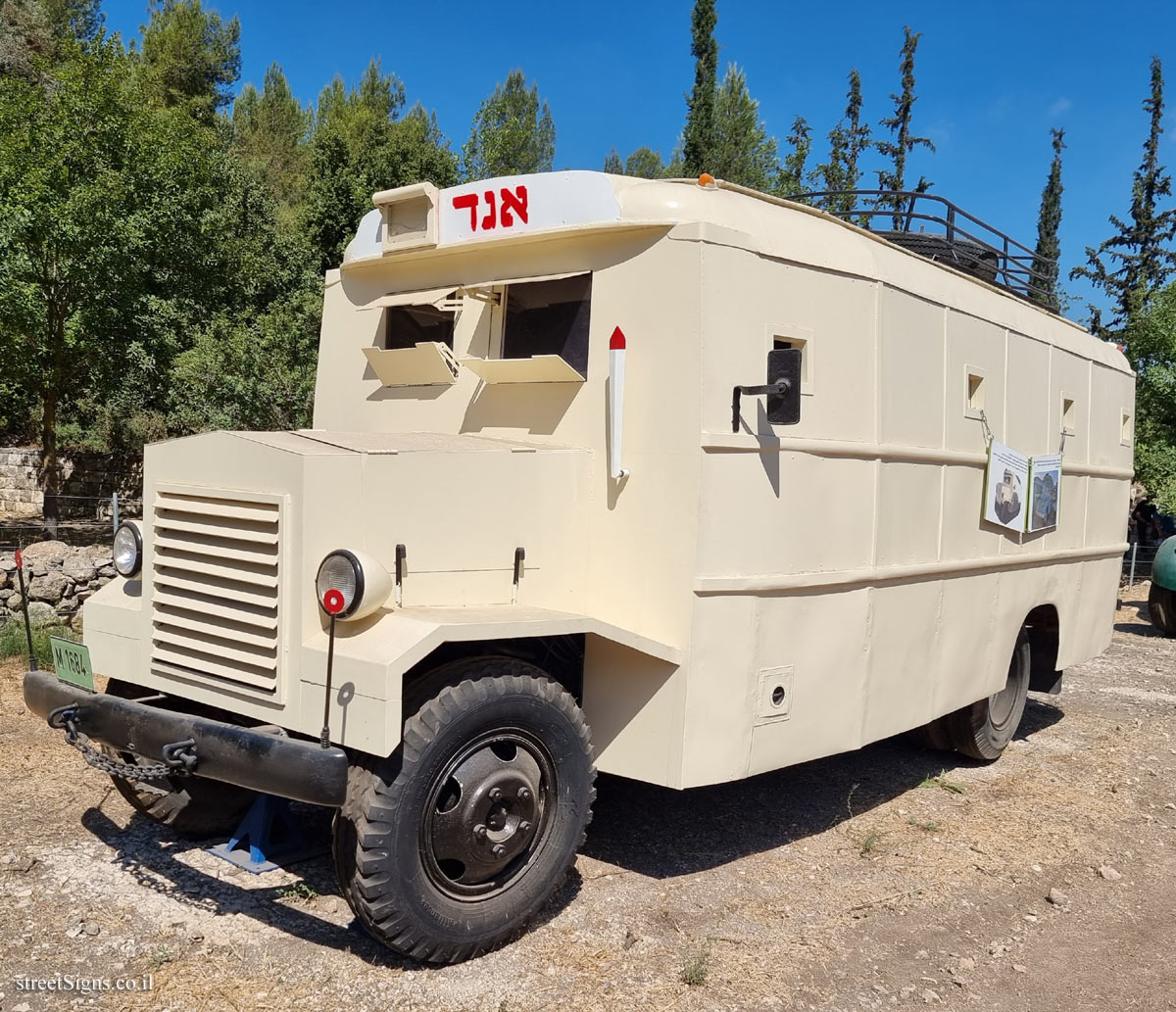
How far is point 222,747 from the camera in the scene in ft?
12.5

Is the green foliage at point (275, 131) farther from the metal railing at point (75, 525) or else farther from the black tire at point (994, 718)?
the black tire at point (994, 718)

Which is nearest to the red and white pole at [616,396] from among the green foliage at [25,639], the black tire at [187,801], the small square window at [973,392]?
the black tire at [187,801]

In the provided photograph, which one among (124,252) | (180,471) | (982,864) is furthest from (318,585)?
(124,252)

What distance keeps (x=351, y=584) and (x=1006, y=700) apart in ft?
18.6

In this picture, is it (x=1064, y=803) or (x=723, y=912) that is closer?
(x=723, y=912)

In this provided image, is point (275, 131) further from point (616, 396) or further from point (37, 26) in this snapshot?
point (616, 396)

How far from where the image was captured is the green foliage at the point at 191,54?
33156 millimetres

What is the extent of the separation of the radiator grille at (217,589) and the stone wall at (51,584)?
5840mm

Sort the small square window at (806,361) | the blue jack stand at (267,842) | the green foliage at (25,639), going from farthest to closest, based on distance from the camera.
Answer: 1. the green foliage at (25,639)
2. the small square window at (806,361)
3. the blue jack stand at (267,842)

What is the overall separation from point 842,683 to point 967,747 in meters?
2.58

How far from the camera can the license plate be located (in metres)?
4.51

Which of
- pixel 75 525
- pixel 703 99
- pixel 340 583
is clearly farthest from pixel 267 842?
pixel 703 99

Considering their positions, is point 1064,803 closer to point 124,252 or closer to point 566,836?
point 566,836

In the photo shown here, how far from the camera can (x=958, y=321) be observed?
6145 millimetres
